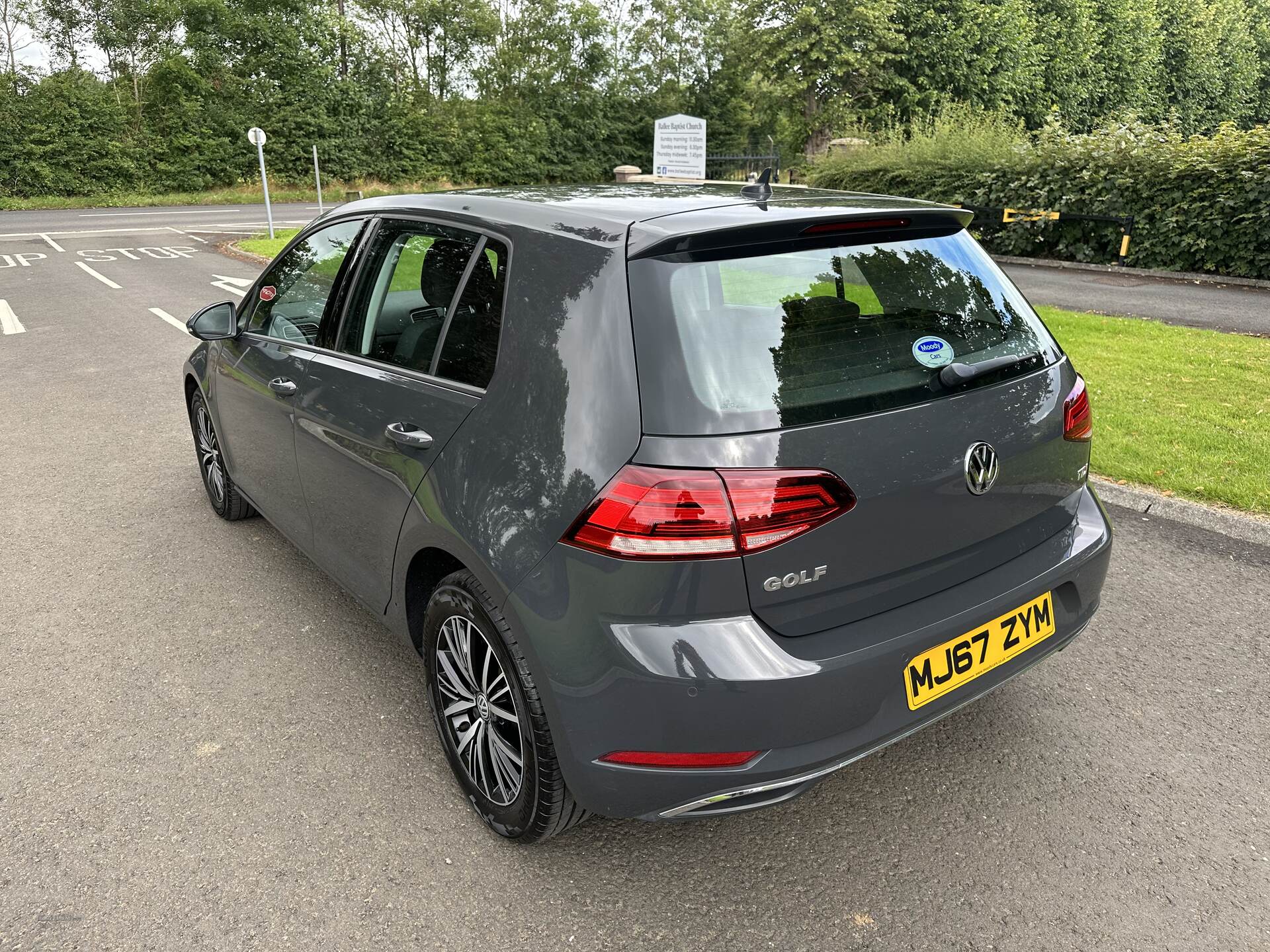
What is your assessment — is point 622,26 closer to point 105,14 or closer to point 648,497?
point 105,14

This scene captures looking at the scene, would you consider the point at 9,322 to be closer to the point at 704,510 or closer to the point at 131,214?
the point at 704,510

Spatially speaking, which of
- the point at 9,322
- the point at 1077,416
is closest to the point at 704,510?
the point at 1077,416

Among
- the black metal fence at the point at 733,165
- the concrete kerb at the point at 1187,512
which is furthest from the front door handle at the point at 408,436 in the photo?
the black metal fence at the point at 733,165

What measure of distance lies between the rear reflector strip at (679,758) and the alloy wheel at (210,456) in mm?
3295

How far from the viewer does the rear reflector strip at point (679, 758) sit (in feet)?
6.77

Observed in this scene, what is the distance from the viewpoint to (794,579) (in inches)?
81.4

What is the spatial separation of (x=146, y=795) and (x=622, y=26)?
173ft

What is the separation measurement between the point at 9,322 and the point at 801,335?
1236cm

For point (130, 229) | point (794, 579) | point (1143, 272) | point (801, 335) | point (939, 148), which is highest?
point (939, 148)

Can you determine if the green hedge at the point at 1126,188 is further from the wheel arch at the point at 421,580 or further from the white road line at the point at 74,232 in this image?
the white road line at the point at 74,232

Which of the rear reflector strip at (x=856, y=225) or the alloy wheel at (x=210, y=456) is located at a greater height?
the rear reflector strip at (x=856, y=225)

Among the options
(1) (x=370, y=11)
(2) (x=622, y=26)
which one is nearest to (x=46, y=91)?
(1) (x=370, y=11)

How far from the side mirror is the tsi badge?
9.48 feet

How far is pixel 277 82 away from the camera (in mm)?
38844
